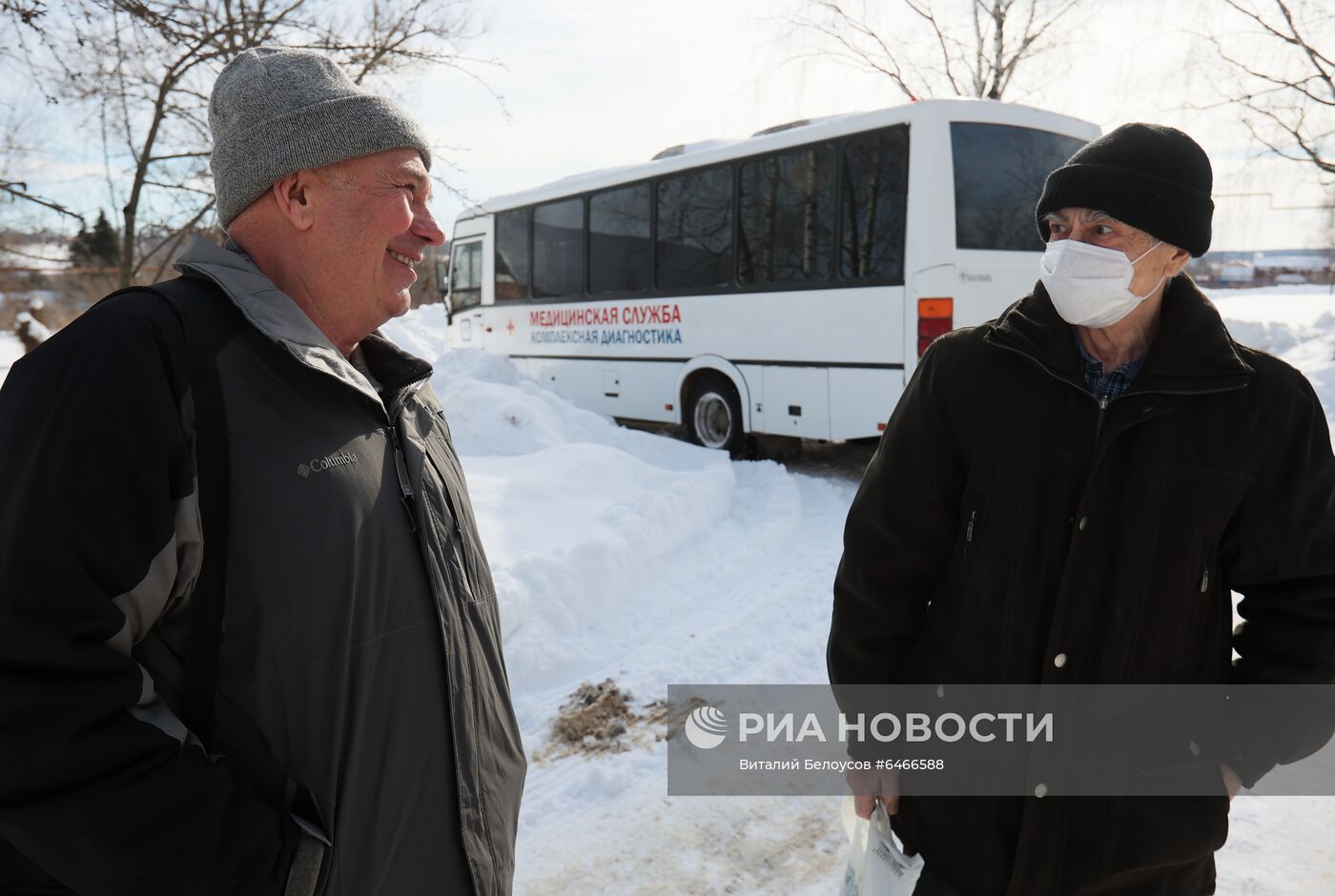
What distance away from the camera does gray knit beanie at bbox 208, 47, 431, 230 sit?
161cm

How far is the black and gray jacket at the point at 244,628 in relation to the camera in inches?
45.9

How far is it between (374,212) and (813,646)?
149 inches

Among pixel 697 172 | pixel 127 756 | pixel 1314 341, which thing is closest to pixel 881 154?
pixel 697 172

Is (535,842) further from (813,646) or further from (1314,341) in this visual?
(1314,341)

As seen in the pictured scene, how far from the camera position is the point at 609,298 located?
428 inches

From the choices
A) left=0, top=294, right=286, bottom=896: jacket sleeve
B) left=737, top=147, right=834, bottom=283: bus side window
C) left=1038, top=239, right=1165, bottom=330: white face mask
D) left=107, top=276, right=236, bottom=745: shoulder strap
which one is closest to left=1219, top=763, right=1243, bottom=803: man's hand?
left=1038, top=239, right=1165, bottom=330: white face mask

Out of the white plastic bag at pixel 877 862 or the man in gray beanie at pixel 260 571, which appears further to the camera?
the white plastic bag at pixel 877 862

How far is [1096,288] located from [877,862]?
4.43ft

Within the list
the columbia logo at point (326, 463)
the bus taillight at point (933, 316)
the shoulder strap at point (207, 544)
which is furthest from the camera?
the bus taillight at point (933, 316)

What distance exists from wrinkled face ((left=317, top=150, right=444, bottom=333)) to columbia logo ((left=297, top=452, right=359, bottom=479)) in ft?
1.13

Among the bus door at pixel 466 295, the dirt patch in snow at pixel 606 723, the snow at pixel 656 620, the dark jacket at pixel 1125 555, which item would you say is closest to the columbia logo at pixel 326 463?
the dark jacket at pixel 1125 555

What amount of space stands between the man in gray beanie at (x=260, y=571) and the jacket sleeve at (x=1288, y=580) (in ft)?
5.01

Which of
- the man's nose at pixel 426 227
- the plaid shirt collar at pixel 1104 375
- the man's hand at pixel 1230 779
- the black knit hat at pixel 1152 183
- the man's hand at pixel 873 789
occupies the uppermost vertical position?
the black knit hat at pixel 1152 183

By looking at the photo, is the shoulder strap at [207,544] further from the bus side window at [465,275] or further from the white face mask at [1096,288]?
the bus side window at [465,275]
